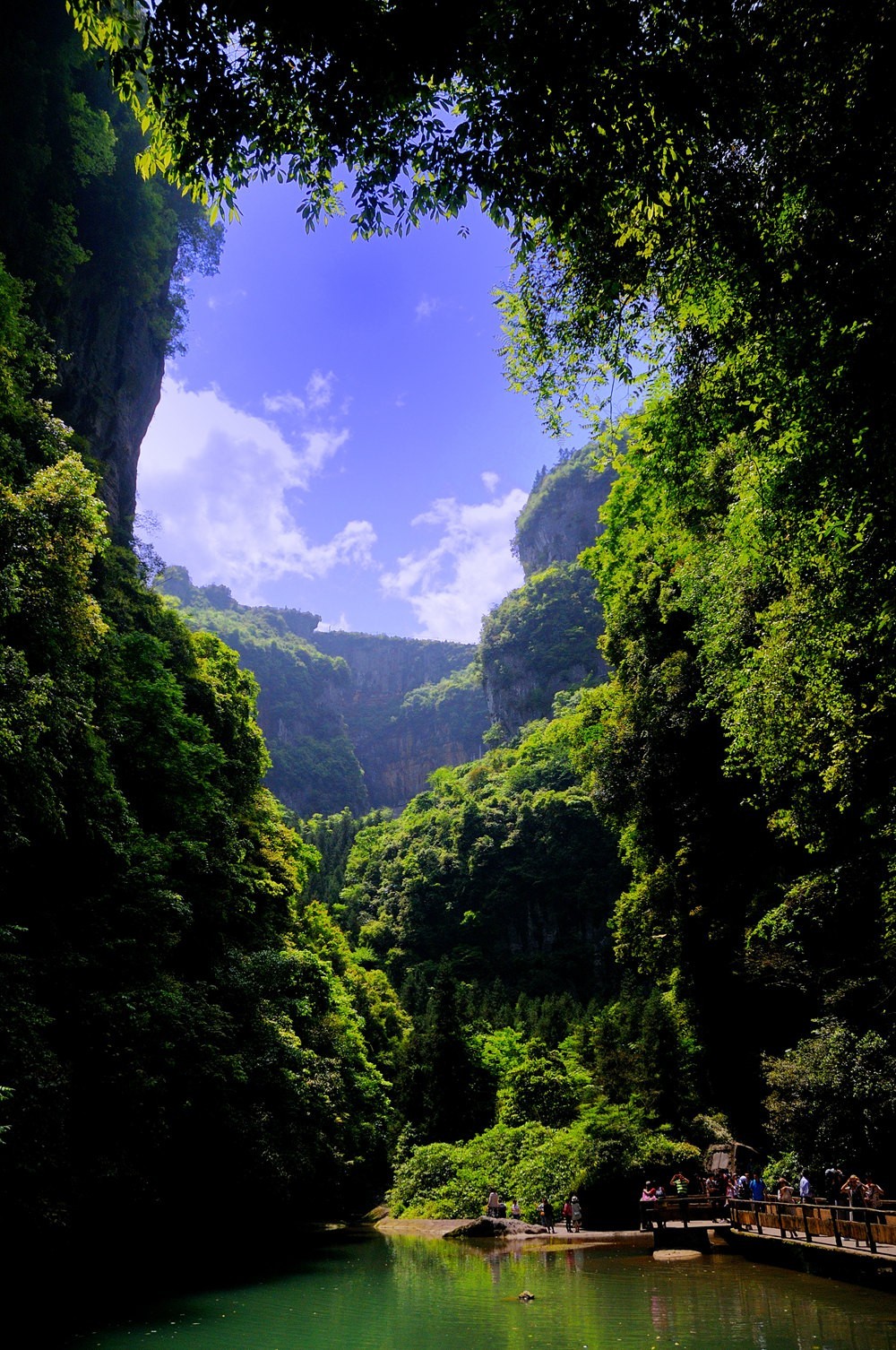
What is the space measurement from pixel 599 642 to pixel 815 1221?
47.9 feet

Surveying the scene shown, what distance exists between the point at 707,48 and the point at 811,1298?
13.7 meters

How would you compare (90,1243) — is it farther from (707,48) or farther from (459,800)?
(459,800)

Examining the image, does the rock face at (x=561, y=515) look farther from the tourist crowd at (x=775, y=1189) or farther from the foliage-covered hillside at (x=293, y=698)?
the tourist crowd at (x=775, y=1189)

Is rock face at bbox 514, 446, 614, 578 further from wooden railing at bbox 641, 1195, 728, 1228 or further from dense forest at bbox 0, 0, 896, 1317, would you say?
wooden railing at bbox 641, 1195, 728, 1228

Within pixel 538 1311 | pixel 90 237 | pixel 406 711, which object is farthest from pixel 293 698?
pixel 538 1311

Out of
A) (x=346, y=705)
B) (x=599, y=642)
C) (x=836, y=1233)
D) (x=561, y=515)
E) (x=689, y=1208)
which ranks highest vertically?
(x=561, y=515)

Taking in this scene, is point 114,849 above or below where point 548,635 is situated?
below

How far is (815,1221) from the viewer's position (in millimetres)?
12539

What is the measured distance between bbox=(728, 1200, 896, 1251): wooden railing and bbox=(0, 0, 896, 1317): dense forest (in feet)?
4.43

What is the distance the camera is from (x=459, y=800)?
65.4 metres

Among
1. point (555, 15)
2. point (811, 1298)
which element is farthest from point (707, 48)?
point (811, 1298)

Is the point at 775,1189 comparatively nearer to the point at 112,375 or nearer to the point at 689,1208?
the point at 689,1208

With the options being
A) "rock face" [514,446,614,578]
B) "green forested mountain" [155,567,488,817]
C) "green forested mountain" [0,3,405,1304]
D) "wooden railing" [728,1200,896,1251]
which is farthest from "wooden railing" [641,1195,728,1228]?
"green forested mountain" [155,567,488,817]

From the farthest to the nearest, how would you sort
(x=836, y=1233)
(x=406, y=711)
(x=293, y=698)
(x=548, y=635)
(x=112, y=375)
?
1. (x=406, y=711)
2. (x=293, y=698)
3. (x=548, y=635)
4. (x=112, y=375)
5. (x=836, y=1233)
